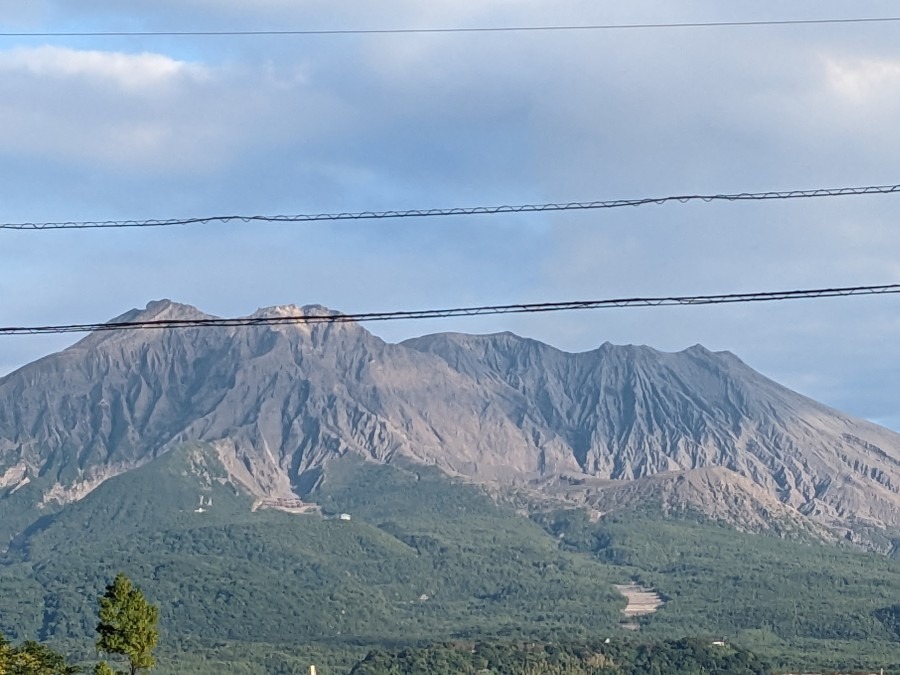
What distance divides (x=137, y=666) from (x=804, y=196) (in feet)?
221

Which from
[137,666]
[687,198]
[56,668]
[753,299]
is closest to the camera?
[753,299]

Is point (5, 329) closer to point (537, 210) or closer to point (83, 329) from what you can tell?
point (83, 329)

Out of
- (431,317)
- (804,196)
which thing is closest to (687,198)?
(804,196)

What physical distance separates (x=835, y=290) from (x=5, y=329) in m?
19.5

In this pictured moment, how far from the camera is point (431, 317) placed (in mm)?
42625

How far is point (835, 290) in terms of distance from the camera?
39.0 meters

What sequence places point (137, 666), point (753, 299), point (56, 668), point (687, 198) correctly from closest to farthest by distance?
point (753, 299) → point (687, 198) → point (137, 666) → point (56, 668)

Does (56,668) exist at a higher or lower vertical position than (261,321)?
lower

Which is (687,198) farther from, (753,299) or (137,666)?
(137,666)

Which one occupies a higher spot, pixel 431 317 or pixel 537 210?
pixel 537 210

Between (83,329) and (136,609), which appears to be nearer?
(83,329)

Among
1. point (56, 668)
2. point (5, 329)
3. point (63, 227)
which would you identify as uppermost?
point (63, 227)

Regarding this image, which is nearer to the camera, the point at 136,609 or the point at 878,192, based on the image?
the point at 878,192

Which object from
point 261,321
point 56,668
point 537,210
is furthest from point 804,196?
point 56,668
